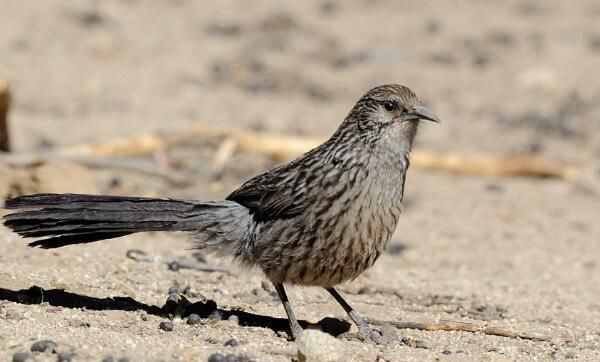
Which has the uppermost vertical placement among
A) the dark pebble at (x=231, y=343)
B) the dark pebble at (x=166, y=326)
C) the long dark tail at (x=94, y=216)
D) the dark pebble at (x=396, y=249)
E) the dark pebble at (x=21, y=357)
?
the dark pebble at (x=396, y=249)

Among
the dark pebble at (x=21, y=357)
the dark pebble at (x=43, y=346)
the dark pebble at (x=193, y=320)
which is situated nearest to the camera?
the dark pebble at (x=21, y=357)

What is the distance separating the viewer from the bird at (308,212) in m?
5.48

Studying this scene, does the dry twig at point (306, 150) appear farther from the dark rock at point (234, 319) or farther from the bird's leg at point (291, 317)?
the dark rock at point (234, 319)

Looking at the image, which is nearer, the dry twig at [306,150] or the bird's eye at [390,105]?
the bird's eye at [390,105]

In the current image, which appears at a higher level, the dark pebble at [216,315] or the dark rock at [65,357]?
the dark pebble at [216,315]

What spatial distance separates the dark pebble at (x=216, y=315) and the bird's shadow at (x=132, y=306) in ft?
0.08

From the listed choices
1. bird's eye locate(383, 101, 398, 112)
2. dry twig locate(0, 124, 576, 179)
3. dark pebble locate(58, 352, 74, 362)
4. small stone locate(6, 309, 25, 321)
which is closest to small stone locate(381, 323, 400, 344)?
bird's eye locate(383, 101, 398, 112)

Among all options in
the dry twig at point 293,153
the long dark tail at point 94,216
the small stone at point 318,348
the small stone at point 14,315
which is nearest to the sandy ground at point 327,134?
the small stone at point 14,315

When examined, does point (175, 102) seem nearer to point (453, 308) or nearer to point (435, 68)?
point (435, 68)

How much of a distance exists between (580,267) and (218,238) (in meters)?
3.73

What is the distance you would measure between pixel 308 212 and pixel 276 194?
0.82 ft

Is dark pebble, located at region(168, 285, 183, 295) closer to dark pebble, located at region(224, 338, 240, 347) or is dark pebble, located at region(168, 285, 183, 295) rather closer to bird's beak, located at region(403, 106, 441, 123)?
dark pebble, located at region(224, 338, 240, 347)

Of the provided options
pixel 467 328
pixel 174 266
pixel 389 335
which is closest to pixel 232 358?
pixel 389 335

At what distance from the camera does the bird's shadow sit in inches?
223
